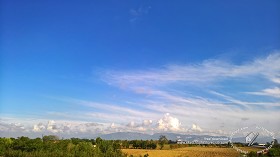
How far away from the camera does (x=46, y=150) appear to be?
8575 centimetres

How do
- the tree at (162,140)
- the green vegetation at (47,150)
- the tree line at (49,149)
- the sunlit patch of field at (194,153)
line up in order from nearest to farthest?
1. the green vegetation at (47,150)
2. the tree line at (49,149)
3. the sunlit patch of field at (194,153)
4. the tree at (162,140)

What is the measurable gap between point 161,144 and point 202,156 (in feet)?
145

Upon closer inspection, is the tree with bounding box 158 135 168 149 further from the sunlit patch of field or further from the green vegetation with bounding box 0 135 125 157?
the green vegetation with bounding box 0 135 125 157

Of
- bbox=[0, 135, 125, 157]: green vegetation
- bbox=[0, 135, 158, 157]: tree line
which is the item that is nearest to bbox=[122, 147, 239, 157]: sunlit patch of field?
bbox=[0, 135, 158, 157]: tree line

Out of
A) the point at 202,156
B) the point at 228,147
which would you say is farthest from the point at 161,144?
the point at 202,156

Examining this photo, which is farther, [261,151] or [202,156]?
[202,156]

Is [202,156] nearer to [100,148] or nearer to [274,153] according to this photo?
[100,148]

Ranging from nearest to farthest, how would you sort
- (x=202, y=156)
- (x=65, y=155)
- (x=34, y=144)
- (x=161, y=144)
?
(x=65, y=155)
(x=34, y=144)
(x=202, y=156)
(x=161, y=144)

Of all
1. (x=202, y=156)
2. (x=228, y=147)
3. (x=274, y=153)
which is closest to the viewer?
(x=274, y=153)

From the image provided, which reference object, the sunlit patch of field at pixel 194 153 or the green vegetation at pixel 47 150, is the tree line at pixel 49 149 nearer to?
the green vegetation at pixel 47 150

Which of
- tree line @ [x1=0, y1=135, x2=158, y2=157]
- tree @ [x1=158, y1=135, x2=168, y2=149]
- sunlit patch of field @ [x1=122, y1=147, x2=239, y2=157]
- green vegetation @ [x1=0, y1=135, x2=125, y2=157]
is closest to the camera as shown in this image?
green vegetation @ [x1=0, y1=135, x2=125, y2=157]

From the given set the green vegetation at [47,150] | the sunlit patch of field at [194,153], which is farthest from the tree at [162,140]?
the green vegetation at [47,150]

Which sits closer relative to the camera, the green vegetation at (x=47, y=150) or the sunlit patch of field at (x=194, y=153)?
the green vegetation at (x=47, y=150)

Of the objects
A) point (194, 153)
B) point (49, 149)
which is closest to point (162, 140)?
point (194, 153)
